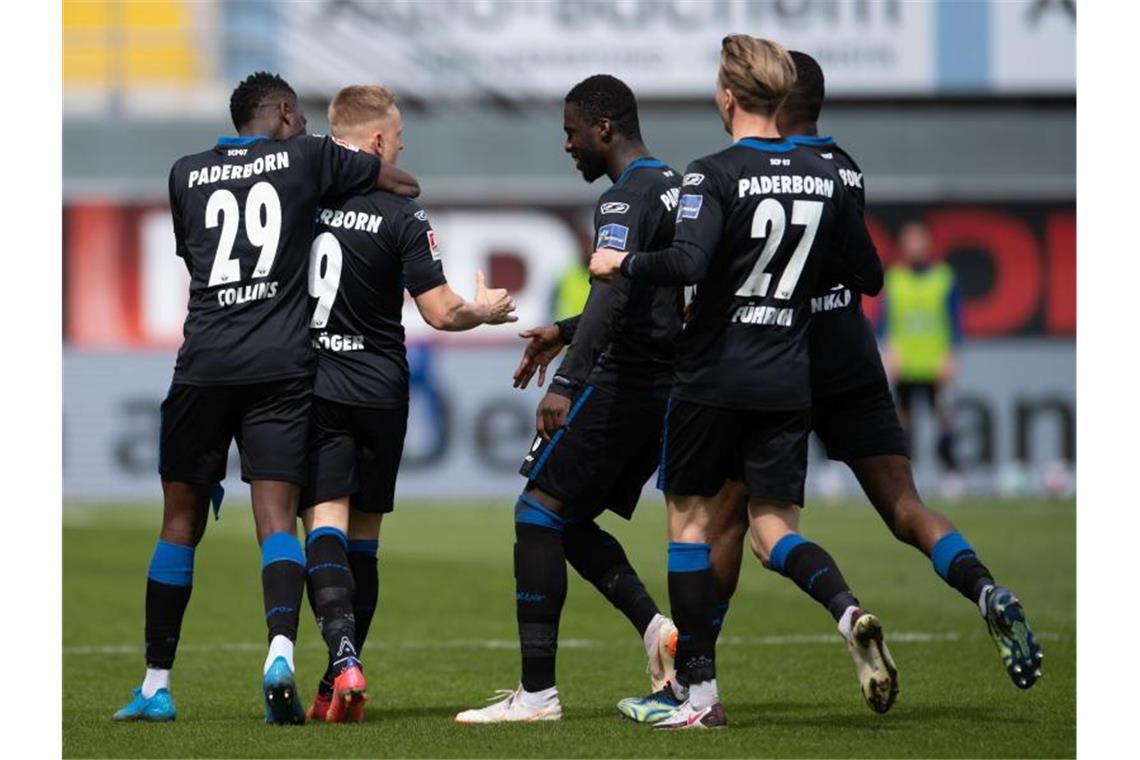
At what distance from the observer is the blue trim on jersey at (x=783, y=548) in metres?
6.29

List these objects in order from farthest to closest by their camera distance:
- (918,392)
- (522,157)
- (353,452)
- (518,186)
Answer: (522,157) → (518,186) → (918,392) → (353,452)

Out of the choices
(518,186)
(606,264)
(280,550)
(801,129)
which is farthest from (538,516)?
(518,186)

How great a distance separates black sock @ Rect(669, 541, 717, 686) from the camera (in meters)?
6.31

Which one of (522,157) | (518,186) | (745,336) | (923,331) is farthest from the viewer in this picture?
(522,157)

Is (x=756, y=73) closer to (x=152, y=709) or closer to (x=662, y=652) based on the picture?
(x=662, y=652)

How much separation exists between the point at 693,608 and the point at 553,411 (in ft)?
2.51

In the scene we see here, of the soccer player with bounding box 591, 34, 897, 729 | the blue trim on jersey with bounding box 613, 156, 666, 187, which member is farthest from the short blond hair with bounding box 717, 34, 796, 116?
the blue trim on jersey with bounding box 613, 156, 666, 187

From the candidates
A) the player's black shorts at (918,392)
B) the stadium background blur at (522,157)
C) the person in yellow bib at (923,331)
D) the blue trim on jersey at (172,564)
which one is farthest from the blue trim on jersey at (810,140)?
the stadium background blur at (522,157)

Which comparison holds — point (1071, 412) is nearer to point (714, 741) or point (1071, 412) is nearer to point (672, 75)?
point (672, 75)

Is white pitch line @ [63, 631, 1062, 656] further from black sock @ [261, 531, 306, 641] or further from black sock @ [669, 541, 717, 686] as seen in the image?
black sock @ [669, 541, 717, 686]

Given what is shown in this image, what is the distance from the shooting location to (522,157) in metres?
22.5

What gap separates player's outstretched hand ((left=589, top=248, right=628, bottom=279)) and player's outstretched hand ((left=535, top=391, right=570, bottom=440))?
42 cm

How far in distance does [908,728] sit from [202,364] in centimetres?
255

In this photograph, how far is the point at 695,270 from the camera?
596 cm
